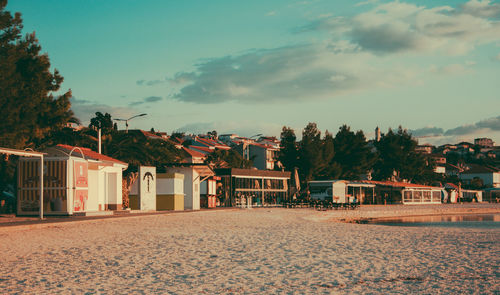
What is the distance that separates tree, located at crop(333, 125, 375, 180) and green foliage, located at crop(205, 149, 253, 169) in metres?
20.9

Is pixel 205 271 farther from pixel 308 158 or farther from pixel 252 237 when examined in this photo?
pixel 308 158

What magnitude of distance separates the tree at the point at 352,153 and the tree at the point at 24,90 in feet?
205

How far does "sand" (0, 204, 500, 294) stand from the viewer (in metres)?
9.14

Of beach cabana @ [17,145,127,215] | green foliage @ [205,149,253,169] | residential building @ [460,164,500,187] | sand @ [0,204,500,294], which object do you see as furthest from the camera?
residential building @ [460,164,500,187]

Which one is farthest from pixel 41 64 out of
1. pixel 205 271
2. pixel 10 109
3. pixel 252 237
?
pixel 205 271

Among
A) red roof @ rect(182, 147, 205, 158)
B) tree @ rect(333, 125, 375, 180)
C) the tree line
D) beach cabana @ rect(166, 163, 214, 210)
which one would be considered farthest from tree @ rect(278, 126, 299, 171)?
beach cabana @ rect(166, 163, 214, 210)

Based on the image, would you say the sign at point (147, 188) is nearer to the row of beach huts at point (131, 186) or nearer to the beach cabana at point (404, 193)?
the row of beach huts at point (131, 186)

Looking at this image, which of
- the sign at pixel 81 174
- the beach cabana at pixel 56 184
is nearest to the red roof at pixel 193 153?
the beach cabana at pixel 56 184

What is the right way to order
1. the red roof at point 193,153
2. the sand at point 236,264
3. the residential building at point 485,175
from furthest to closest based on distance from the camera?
the residential building at point 485,175
the red roof at point 193,153
the sand at point 236,264

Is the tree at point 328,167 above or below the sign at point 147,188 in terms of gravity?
above

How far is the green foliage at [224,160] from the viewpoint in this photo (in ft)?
229

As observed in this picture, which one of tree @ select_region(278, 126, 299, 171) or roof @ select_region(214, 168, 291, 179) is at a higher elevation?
tree @ select_region(278, 126, 299, 171)

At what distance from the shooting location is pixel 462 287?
358 inches

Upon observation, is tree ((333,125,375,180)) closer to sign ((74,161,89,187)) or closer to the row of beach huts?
the row of beach huts
